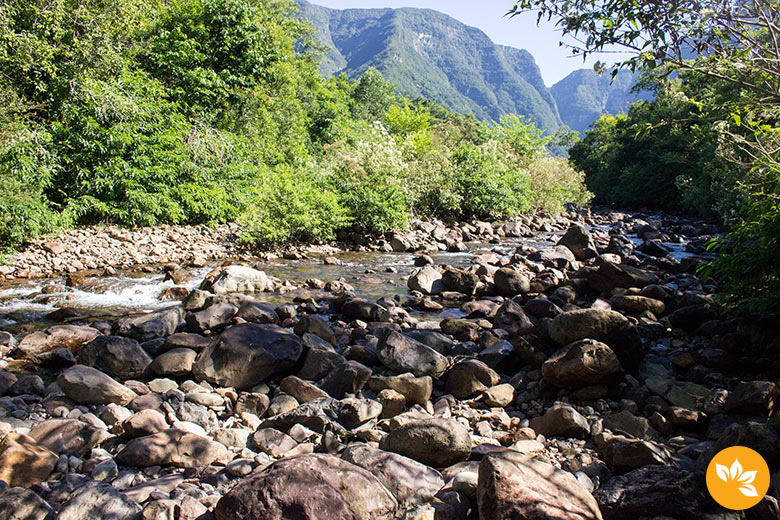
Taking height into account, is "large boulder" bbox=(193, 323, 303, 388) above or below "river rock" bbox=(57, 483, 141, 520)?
below

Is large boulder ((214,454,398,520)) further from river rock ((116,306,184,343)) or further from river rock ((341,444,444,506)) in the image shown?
river rock ((116,306,184,343))

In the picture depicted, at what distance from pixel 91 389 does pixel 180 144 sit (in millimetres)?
11931

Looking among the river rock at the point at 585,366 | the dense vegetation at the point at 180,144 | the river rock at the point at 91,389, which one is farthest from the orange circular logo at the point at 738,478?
the dense vegetation at the point at 180,144

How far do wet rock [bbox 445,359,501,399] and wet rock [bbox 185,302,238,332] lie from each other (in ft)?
11.1

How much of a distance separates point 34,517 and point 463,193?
2047 centimetres

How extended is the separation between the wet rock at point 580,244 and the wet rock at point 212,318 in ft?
32.2

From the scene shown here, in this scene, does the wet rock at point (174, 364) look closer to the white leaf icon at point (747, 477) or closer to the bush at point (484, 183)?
the white leaf icon at point (747, 477)

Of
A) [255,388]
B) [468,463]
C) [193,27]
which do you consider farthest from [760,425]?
[193,27]

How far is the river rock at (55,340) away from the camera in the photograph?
17.7 ft

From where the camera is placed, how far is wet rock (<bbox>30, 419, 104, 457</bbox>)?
3.25 meters

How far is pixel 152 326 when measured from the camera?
20.2 ft

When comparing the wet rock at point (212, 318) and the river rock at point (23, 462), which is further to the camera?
A: the wet rock at point (212, 318)

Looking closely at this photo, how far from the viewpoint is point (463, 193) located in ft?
71.2

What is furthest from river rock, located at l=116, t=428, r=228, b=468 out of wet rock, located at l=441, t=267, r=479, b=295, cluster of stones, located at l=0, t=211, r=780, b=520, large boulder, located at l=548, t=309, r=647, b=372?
wet rock, located at l=441, t=267, r=479, b=295
